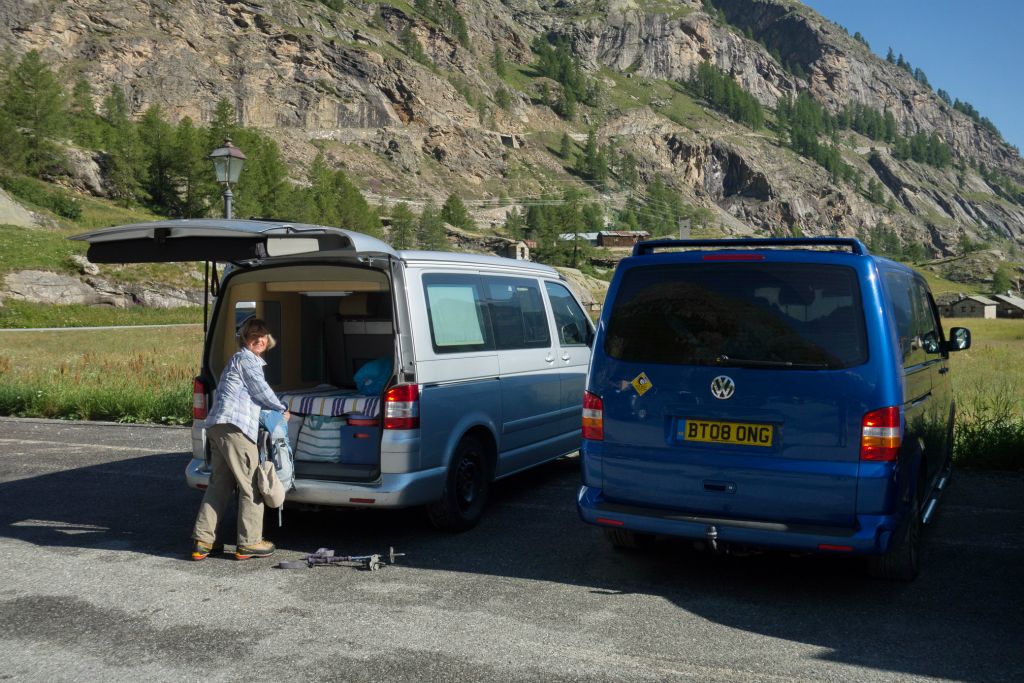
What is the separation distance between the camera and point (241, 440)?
18.9 feet

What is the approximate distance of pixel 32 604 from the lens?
4.88 m

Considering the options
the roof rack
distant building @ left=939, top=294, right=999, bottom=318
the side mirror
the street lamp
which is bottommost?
the side mirror

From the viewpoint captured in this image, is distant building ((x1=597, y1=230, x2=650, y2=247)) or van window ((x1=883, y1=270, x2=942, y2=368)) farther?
distant building ((x1=597, y1=230, x2=650, y2=247))

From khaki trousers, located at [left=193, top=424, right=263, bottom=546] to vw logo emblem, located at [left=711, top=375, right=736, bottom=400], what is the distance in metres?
2.98

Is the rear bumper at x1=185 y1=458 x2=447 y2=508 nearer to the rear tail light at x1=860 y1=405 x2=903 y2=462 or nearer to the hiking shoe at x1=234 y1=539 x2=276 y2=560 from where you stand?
the hiking shoe at x1=234 y1=539 x2=276 y2=560

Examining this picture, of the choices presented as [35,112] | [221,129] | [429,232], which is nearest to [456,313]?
[35,112]

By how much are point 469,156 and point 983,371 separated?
526ft

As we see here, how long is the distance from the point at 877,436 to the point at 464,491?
10.3 ft

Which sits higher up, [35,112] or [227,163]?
[35,112]

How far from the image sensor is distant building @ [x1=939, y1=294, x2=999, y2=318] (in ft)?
350

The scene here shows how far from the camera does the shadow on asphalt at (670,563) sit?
4375 mm

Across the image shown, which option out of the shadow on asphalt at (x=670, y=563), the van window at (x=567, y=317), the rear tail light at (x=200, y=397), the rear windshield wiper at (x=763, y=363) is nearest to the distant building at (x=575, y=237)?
the van window at (x=567, y=317)

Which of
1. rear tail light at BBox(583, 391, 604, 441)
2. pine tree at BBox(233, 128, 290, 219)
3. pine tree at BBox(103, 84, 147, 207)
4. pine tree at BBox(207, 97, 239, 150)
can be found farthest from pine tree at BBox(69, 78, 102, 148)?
rear tail light at BBox(583, 391, 604, 441)

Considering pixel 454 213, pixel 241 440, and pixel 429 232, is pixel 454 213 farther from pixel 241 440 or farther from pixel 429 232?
pixel 241 440
